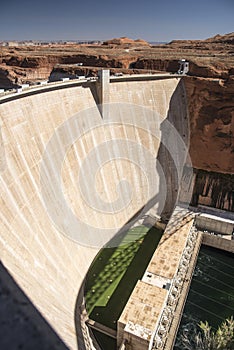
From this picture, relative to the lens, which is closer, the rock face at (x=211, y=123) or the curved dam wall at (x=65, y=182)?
the curved dam wall at (x=65, y=182)

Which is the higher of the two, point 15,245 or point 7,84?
point 7,84

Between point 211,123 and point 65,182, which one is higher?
point 211,123

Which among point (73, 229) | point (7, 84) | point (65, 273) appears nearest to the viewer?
point (65, 273)

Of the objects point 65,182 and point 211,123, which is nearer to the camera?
point 65,182

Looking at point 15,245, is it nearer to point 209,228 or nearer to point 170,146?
point 209,228

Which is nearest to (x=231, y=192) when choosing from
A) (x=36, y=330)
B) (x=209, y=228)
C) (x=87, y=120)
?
(x=209, y=228)

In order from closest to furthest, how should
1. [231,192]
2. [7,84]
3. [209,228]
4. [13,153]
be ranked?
1. [13,153]
2. [209,228]
3. [231,192]
4. [7,84]

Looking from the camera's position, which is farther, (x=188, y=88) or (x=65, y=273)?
(x=188, y=88)

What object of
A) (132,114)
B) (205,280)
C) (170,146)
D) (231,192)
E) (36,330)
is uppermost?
(36,330)
